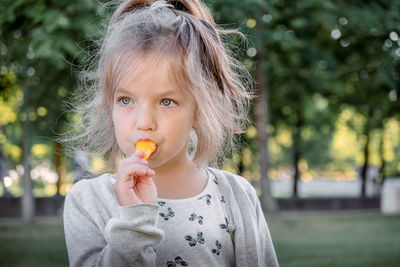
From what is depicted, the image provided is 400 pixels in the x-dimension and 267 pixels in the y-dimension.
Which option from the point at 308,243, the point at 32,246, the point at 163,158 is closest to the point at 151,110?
the point at 163,158

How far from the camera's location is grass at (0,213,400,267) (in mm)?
8391

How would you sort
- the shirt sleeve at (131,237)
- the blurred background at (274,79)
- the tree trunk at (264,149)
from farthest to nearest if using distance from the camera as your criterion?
1. the tree trunk at (264,149)
2. the blurred background at (274,79)
3. the shirt sleeve at (131,237)

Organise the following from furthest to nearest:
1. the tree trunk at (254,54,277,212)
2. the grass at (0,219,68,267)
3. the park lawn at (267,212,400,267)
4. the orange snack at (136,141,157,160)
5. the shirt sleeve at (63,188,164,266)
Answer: the tree trunk at (254,54,277,212) < the park lawn at (267,212,400,267) < the grass at (0,219,68,267) < the orange snack at (136,141,157,160) < the shirt sleeve at (63,188,164,266)

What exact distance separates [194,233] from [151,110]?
0.48 metres

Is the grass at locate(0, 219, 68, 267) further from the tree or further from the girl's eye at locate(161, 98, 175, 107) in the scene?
the girl's eye at locate(161, 98, 175, 107)

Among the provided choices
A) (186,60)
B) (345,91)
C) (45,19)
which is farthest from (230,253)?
(345,91)

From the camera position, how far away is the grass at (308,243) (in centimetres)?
839

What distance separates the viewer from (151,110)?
1713 mm

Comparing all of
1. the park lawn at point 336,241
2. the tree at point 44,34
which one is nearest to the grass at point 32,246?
the tree at point 44,34

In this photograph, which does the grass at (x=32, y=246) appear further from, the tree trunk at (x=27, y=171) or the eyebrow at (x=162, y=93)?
the eyebrow at (x=162, y=93)

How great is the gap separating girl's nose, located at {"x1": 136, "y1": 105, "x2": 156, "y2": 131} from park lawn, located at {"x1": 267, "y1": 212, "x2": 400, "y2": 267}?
261 inches

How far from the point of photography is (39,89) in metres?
11.3

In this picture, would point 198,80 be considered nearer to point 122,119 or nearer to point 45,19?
point 122,119

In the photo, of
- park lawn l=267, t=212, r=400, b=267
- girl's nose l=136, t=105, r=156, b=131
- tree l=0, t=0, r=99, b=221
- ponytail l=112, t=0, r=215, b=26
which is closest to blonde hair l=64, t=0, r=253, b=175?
ponytail l=112, t=0, r=215, b=26
